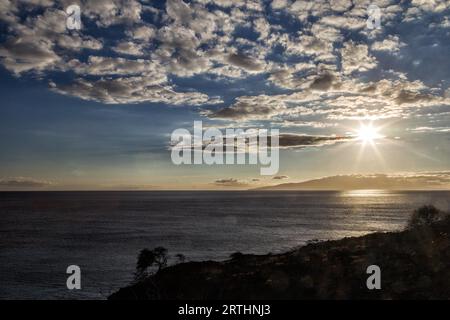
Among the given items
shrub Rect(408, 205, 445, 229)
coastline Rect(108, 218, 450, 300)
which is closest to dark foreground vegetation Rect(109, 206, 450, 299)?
coastline Rect(108, 218, 450, 300)

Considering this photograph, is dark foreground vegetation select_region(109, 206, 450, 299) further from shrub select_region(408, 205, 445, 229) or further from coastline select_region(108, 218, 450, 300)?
shrub select_region(408, 205, 445, 229)

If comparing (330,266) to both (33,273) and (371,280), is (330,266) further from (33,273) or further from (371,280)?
(33,273)

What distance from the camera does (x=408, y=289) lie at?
26328 millimetres

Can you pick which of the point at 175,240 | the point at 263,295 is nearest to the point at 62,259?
the point at 175,240

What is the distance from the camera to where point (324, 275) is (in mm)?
30953

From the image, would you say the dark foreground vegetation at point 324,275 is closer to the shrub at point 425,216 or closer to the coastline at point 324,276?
the coastline at point 324,276

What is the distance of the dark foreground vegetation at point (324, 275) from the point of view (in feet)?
89.2

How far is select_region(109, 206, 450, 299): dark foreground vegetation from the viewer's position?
2720 centimetres

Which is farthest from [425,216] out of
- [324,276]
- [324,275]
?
[324,276]

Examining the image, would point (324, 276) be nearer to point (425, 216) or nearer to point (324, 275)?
point (324, 275)

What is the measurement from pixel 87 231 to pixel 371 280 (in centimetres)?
9588

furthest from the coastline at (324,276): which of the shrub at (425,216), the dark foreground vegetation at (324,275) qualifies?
the shrub at (425,216)
